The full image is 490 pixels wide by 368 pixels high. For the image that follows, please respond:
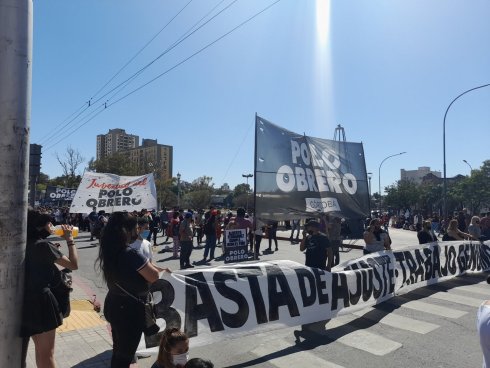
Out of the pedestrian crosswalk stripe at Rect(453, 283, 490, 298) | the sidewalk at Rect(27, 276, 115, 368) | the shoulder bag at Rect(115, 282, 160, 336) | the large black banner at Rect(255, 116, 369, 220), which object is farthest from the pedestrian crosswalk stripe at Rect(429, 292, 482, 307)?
the shoulder bag at Rect(115, 282, 160, 336)

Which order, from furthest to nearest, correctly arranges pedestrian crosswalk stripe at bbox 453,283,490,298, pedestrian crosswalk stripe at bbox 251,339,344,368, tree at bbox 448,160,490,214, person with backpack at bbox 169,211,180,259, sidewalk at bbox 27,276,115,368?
tree at bbox 448,160,490,214, person with backpack at bbox 169,211,180,259, pedestrian crosswalk stripe at bbox 453,283,490,298, pedestrian crosswalk stripe at bbox 251,339,344,368, sidewalk at bbox 27,276,115,368

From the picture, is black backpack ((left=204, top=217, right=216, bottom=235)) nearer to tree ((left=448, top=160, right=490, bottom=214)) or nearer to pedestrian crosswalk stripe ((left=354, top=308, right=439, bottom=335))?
pedestrian crosswalk stripe ((left=354, top=308, right=439, bottom=335))

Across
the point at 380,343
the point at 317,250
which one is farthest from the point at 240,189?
the point at 380,343

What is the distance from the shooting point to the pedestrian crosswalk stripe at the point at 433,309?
22.9ft

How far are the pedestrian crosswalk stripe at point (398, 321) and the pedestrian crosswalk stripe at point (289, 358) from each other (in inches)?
75.2

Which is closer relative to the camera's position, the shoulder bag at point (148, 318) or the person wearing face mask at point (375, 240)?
the shoulder bag at point (148, 318)

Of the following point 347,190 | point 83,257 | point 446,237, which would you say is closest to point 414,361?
point 347,190

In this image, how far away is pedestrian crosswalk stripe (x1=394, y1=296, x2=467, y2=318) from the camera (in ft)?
22.9

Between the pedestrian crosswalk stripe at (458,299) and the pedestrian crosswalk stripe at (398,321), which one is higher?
the pedestrian crosswalk stripe at (458,299)

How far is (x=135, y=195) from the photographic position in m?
17.2

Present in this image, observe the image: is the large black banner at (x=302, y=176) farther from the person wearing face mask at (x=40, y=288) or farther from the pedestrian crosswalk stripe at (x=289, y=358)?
the person wearing face mask at (x=40, y=288)

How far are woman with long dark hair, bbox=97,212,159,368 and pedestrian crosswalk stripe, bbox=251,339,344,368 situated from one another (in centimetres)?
218

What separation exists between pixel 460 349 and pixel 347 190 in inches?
254

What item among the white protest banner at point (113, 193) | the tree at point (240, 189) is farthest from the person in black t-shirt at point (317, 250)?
the tree at point (240, 189)
